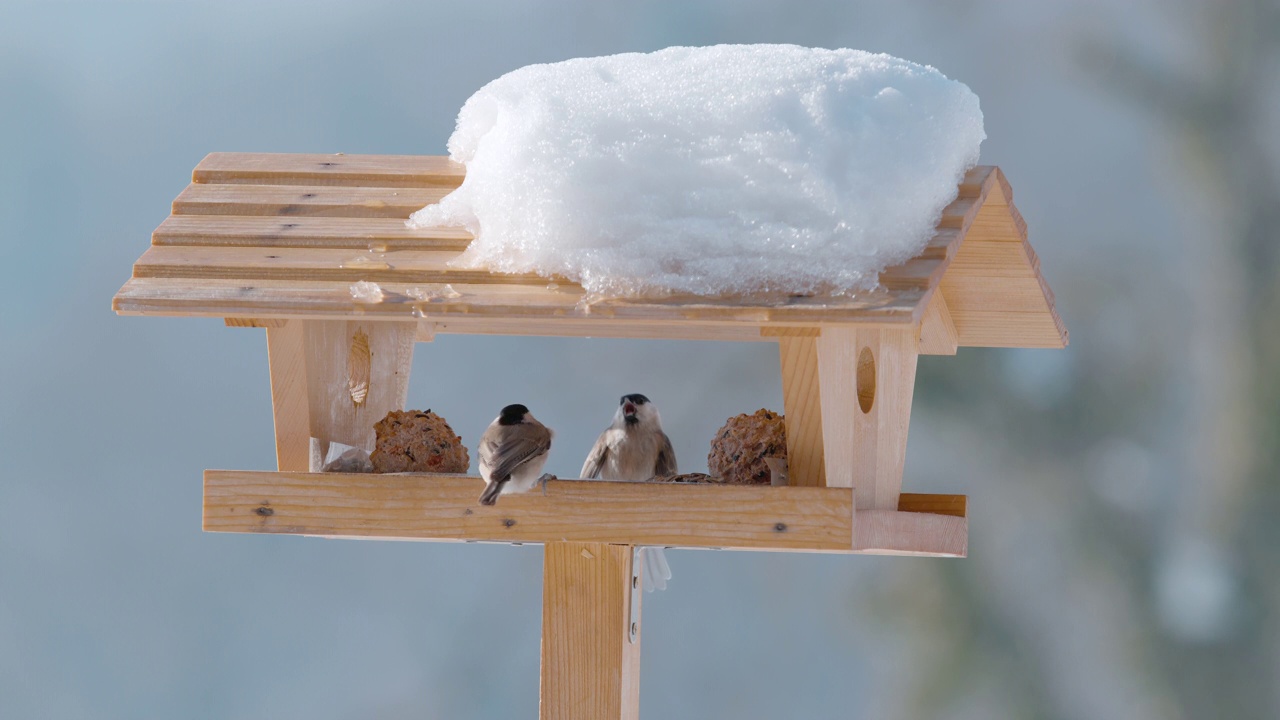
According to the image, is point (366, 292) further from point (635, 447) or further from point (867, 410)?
point (867, 410)

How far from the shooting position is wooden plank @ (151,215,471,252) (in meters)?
1.70

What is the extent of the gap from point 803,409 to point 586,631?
0.39 m

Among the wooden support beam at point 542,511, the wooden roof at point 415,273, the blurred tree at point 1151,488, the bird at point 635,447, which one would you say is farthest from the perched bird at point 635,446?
the blurred tree at point 1151,488

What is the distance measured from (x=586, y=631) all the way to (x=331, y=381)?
493mm

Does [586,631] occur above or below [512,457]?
below

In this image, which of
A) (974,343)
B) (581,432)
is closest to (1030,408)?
(581,432)

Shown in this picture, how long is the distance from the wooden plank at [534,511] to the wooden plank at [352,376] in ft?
0.68

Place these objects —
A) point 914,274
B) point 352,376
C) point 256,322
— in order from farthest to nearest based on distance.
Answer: point 352,376
point 256,322
point 914,274

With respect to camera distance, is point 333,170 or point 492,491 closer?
point 492,491

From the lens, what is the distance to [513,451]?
1642 millimetres

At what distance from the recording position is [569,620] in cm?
180

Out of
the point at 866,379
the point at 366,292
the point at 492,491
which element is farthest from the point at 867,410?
the point at 366,292

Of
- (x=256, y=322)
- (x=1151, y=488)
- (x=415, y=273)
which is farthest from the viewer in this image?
(x=1151, y=488)

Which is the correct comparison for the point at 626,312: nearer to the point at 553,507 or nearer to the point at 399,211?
the point at 553,507
